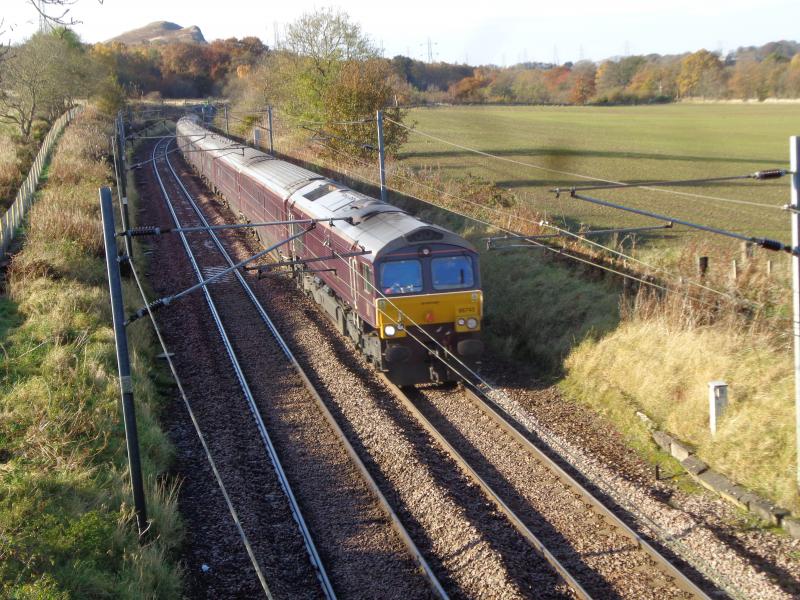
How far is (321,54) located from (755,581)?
37.0 metres

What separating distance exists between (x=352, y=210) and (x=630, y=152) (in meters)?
32.0

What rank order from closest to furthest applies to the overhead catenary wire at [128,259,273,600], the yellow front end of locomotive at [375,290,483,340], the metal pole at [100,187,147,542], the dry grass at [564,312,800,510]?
the overhead catenary wire at [128,259,273,600], the metal pole at [100,187,147,542], the dry grass at [564,312,800,510], the yellow front end of locomotive at [375,290,483,340]

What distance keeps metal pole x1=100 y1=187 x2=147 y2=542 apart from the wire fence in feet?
46.4

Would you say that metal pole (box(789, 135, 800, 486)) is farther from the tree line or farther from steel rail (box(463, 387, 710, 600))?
the tree line

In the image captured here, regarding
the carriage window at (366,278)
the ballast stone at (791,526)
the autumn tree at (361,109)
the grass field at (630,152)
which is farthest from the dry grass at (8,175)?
the ballast stone at (791,526)

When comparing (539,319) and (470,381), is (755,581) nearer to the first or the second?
(470,381)

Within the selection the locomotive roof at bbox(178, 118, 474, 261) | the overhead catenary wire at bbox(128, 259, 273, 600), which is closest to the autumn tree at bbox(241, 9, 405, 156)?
the locomotive roof at bbox(178, 118, 474, 261)

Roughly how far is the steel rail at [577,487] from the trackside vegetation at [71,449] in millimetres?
4968

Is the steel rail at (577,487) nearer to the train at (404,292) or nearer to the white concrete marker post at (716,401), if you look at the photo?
the train at (404,292)

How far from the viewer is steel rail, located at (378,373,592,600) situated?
7.98 meters

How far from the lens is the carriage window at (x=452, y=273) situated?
43.4 feet

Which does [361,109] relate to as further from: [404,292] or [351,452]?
[351,452]

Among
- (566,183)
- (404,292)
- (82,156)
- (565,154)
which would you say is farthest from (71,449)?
(565,154)

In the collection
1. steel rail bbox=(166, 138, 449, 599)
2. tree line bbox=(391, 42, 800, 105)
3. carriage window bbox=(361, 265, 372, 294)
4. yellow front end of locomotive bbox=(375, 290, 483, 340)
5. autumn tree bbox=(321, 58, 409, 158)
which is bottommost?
steel rail bbox=(166, 138, 449, 599)
